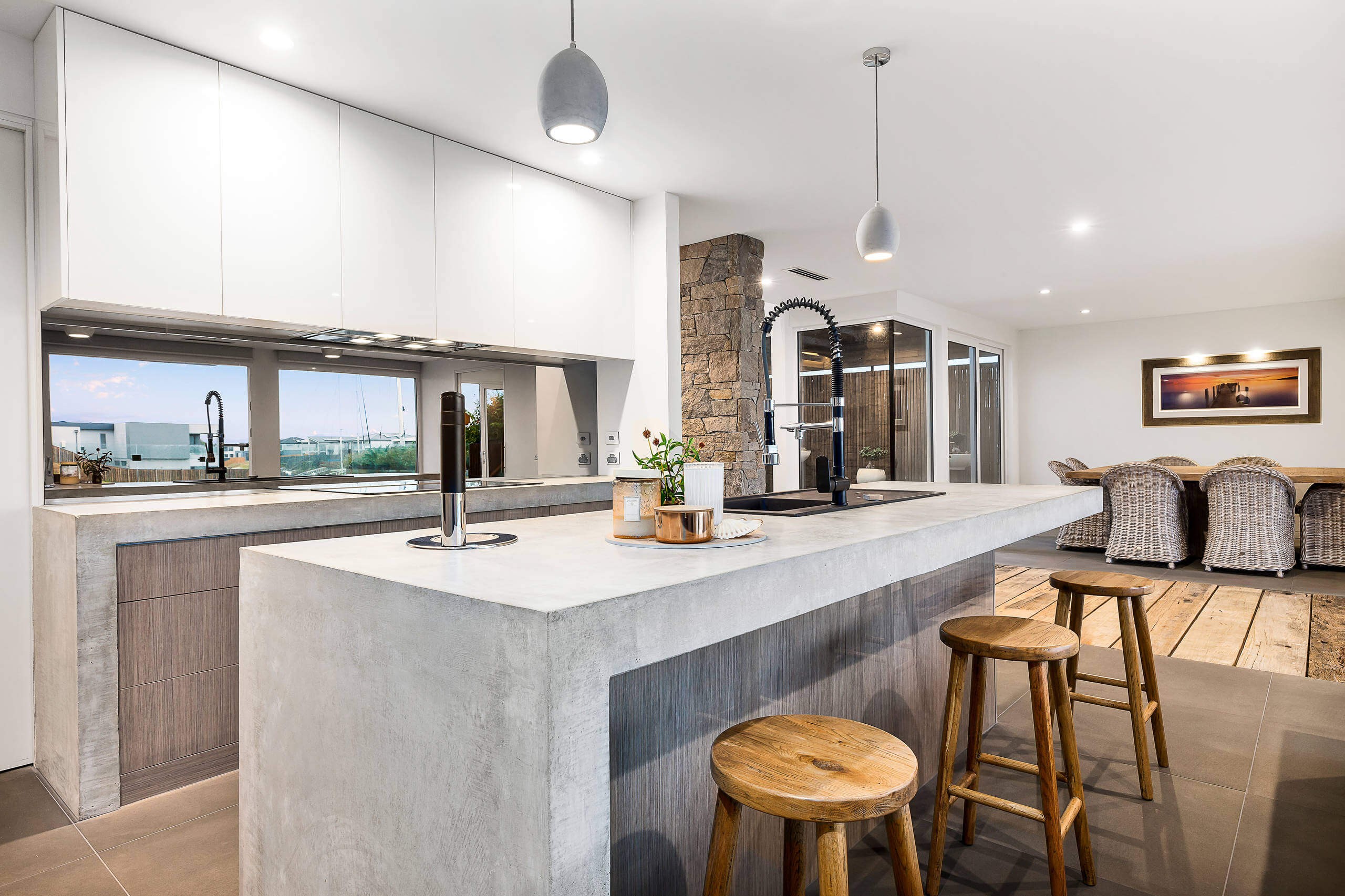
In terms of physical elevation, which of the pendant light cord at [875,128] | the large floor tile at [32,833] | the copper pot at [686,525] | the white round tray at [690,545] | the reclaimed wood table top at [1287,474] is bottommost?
the large floor tile at [32,833]

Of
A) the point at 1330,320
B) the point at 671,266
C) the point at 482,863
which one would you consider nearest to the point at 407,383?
the point at 671,266

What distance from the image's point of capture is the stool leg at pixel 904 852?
1063 mm

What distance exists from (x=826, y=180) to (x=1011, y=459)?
711 cm

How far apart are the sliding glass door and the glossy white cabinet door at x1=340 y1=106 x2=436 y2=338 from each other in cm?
631

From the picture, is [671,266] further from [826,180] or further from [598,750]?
[598,750]


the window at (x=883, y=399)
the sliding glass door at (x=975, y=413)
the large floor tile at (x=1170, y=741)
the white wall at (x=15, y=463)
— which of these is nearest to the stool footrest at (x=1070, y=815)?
the large floor tile at (x=1170, y=741)

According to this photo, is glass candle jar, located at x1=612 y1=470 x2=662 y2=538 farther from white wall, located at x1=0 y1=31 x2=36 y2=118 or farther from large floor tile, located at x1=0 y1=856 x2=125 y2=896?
white wall, located at x1=0 y1=31 x2=36 y2=118

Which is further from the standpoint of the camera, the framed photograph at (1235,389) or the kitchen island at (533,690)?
the framed photograph at (1235,389)

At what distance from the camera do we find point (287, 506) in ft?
8.00

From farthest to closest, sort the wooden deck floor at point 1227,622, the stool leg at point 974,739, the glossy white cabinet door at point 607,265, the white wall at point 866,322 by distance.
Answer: the white wall at point 866,322, the glossy white cabinet door at point 607,265, the wooden deck floor at point 1227,622, the stool leg at point 974,739

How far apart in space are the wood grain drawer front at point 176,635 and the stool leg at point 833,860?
2.12 m

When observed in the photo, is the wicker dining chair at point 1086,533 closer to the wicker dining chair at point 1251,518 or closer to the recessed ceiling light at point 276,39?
→ the wicker dining chair at point 1251,518

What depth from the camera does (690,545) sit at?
1.34 metres

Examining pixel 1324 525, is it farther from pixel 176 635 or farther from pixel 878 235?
pixel 176 635
